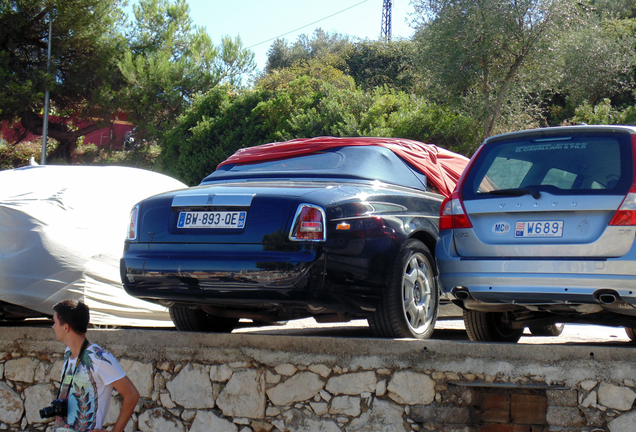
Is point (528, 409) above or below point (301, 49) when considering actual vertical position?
below

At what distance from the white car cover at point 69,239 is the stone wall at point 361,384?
0.57 metres

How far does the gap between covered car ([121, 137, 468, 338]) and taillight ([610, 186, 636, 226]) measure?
1345mm

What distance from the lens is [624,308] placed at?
3570mm

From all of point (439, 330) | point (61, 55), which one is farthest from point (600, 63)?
point (61, 55)

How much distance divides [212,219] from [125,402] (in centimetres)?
135

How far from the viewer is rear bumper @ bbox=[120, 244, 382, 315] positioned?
151 inches

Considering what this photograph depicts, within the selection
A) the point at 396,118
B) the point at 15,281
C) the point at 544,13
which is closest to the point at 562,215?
the point at 15,281

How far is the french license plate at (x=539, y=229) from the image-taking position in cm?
380

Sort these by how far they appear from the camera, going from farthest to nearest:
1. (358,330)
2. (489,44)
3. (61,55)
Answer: (61,55), (489,44), (358,330)

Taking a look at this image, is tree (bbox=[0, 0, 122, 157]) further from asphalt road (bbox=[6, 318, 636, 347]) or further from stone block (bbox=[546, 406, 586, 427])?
stone block (bbox=[546, 406, 586, 427])

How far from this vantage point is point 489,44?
16.1 metres

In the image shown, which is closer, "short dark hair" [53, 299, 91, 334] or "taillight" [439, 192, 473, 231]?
"short dark hair" [53, 299, 91, 334]


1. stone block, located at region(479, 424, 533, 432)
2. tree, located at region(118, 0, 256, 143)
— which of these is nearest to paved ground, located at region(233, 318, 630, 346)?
stone block, located at region(479, 424, 533, 432)

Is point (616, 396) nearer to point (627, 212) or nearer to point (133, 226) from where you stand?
point (627, 212)
